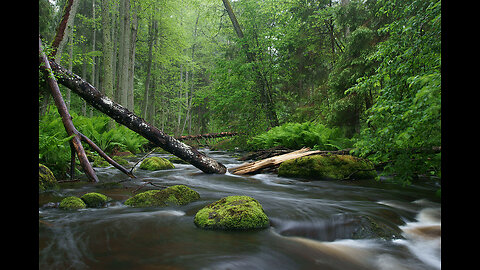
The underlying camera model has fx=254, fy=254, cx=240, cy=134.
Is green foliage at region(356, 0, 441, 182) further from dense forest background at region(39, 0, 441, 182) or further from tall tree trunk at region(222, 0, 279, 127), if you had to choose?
tall tree trunk at region(222, 0, 279, 127)

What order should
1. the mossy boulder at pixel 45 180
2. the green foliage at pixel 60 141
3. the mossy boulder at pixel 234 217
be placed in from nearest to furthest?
the mossy boulder at pixel 234 217
the mossy boulder at pixel 45 180
the green foliage at pixel 60 141

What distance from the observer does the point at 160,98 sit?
3011 cm

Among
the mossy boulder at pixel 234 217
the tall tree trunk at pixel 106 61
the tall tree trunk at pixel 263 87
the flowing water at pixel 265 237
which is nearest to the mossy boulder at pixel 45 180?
the flowing water at pixel 265 237

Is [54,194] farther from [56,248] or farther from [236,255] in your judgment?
[236,255]

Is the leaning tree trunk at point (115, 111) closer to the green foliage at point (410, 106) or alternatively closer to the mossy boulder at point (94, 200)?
the mossy boulder at point (94, 200)

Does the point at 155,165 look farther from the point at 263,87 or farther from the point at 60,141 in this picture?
the point at 263,87

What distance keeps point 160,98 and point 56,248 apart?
29.5 m

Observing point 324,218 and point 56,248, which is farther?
point 324,218

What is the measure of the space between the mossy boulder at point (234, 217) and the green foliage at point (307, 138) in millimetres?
5094

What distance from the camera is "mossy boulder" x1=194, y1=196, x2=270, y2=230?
2656 mm

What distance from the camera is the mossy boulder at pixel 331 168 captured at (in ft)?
18.1

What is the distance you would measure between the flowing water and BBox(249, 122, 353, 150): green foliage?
150 inches

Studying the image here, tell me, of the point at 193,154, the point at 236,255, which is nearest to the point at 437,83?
the point at 236,255
